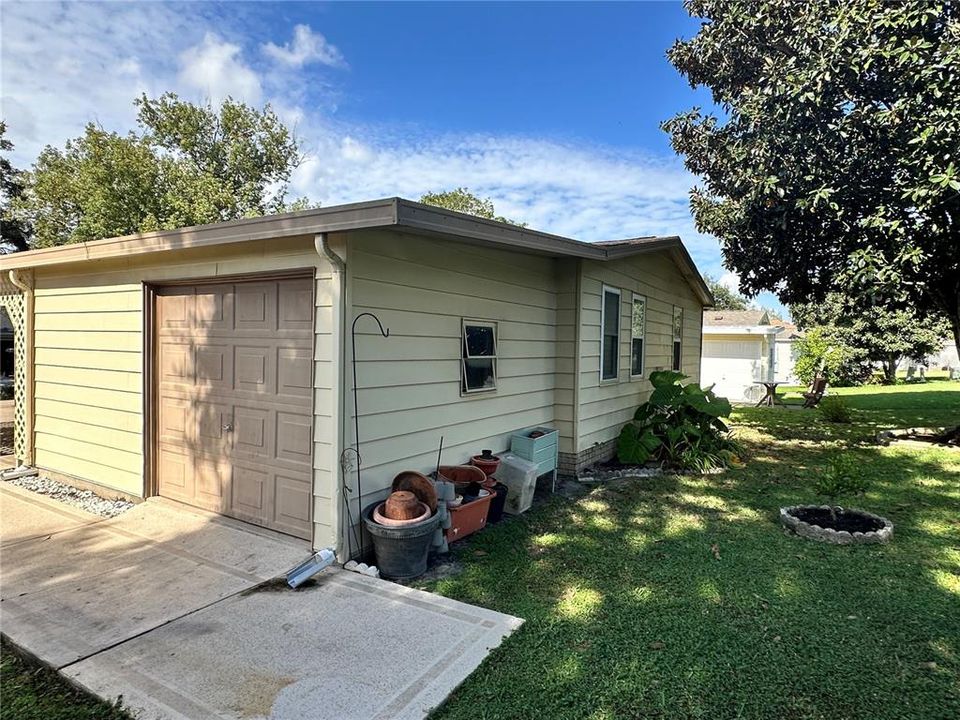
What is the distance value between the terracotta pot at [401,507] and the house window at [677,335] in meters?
7.80

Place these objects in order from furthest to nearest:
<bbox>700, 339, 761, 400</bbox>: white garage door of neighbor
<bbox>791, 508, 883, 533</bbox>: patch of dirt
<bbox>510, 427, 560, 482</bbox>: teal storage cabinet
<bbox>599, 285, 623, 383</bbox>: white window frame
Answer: <bbox>700, 339, 761, 400</bbox>: white garage door of neighbor
<bbox>599, 285, 623, 383</bbox>: white window frame
<bbox>510, 427, 560, 482</bbox>: teal storage cabinet
<bbox>791, 508, 883, 533</bbox>: patch of dirt

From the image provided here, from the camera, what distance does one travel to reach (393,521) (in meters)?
3.78

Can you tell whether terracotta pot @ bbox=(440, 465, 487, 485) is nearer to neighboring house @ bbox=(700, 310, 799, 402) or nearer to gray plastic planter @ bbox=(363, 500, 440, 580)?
gray plastic planter @ bbox=(363, 500, 440, 580)

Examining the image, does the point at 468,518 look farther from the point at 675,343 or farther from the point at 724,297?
the point at 724,297

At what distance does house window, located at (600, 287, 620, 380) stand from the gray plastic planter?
4153mm

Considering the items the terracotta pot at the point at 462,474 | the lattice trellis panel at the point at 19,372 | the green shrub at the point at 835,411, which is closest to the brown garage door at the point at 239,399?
the terracotta pot at the point at 462,474

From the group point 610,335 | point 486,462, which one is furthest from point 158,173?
point 486,462

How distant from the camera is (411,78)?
14062 mm

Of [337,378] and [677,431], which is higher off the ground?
[337,378]

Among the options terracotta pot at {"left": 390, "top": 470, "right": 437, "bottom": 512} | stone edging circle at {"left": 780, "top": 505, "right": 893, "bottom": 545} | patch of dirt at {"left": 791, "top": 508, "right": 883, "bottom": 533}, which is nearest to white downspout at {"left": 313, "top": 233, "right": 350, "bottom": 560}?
terracotta pot at {"left": 390, "top": 470, "right": 437, "bottom": 512}

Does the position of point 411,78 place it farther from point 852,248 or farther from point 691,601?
point 691,601

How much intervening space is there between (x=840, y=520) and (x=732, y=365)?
15.2m

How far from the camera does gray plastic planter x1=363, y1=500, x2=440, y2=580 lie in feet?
12.1

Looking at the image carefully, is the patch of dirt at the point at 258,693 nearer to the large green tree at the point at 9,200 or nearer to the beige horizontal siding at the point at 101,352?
the beige horizontal siding at the point at 101,352
